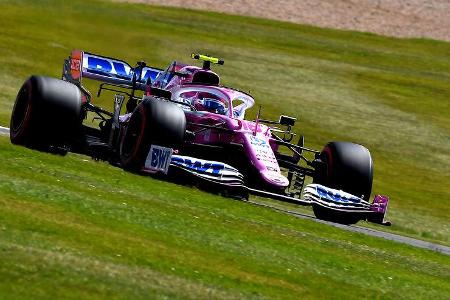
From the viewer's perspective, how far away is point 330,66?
54094 millimetres

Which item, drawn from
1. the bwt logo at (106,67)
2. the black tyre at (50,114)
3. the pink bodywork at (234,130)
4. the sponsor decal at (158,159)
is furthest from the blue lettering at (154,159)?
the bwt logo at (106,67)

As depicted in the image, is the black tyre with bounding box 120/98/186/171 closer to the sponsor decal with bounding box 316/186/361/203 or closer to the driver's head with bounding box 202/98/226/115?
the driver's head with bounding box 202/98/226/115

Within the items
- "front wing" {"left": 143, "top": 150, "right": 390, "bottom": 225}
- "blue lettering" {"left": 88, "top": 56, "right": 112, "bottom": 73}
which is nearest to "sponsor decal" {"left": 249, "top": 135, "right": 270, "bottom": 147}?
"front wing" {"left": 143, "top": 150, "right": 390, "bottom": 225}

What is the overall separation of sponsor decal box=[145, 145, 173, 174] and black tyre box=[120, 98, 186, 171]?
8 centimetres

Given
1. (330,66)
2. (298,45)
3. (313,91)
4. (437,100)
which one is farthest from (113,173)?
(298,45)

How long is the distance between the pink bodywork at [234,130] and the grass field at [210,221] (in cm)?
74

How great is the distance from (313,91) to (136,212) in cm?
3287

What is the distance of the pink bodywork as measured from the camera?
1975 centimetres

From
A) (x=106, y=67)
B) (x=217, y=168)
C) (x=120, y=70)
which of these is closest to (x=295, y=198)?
(x=217, y=168)

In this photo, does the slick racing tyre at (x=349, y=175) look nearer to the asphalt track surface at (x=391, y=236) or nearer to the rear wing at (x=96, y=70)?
the asphalt track surface at (x=391, y=236)

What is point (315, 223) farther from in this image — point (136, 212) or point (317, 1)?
point (317, 1)

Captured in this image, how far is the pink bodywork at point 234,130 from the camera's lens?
1975 cm

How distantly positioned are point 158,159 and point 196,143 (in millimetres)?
1867

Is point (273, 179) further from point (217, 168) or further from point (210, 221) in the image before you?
point (210, 221)
